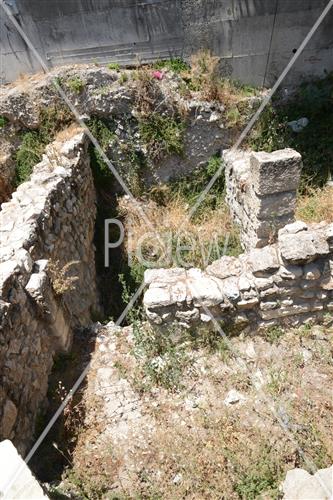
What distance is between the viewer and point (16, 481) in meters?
2.11

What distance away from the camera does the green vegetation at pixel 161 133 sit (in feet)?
22.5

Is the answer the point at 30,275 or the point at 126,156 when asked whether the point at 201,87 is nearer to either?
the point at 126,156

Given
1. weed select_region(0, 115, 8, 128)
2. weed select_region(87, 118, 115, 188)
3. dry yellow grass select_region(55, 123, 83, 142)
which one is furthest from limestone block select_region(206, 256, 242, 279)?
weed select_region(0, 115, 8, 128)

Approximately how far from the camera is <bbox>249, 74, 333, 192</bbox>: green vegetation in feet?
22.8

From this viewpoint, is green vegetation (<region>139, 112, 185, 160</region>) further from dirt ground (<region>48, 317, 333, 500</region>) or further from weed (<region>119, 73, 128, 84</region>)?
dirt ground (<region>48, 317, 333, 500</region>)

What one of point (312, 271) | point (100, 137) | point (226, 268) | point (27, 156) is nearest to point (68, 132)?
point (100, 137)

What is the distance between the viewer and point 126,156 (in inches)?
278

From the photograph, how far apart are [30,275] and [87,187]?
293 cm

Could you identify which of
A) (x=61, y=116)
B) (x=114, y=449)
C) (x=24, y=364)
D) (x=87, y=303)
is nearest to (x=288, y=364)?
(x=114, y=449)

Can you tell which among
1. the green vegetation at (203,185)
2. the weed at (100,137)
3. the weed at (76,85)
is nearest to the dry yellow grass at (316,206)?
the green vegetation at (203,185)

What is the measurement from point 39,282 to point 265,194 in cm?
314

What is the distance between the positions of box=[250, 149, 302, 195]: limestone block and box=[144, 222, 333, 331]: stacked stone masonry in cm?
118

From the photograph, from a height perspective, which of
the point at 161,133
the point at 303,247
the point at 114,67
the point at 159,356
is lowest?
the point at 159,356

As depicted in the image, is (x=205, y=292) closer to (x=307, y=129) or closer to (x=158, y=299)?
(x=158, y=299)
